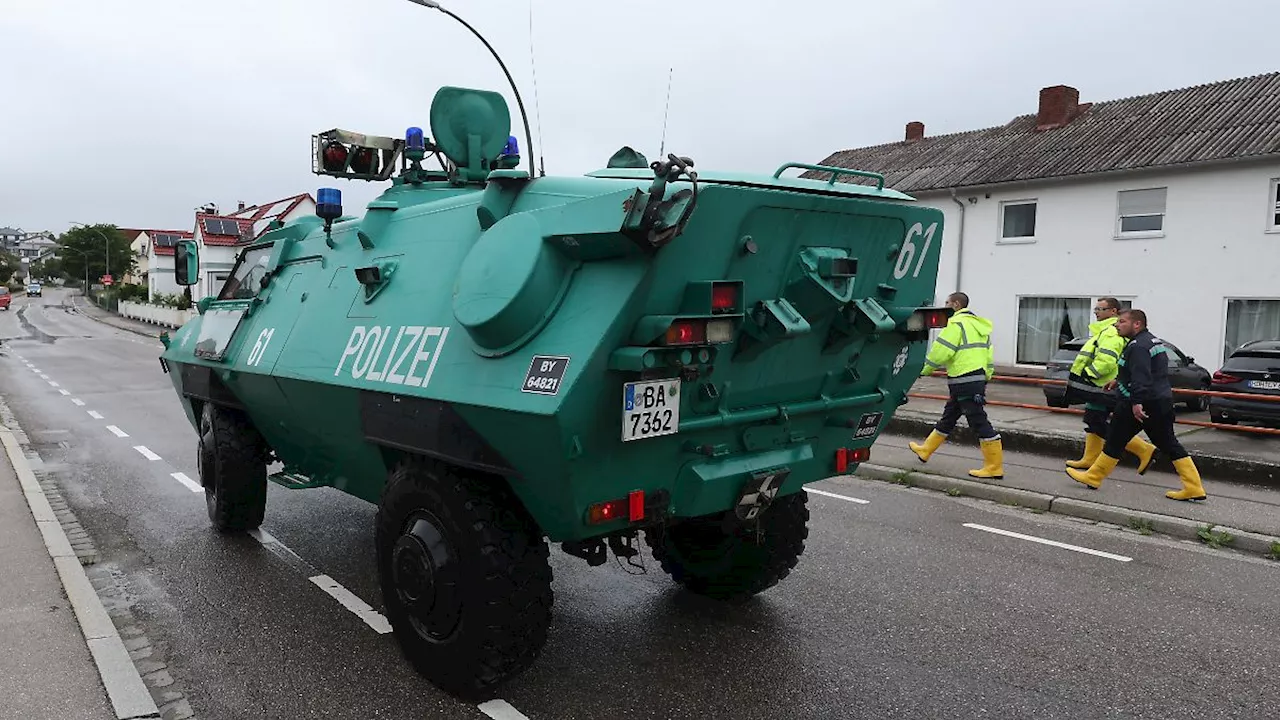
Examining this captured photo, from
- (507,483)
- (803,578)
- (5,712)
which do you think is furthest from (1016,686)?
(5,712)

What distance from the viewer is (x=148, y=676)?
4148mm

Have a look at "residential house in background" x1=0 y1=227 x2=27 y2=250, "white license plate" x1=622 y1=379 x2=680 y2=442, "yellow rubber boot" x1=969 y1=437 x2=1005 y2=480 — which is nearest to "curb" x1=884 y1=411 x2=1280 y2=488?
"yellow rubber boot" x1=969 y1=437 x2=1005 y2=480

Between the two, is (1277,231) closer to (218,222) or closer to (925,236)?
(925,236)

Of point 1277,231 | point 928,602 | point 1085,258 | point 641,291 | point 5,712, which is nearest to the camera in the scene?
point 641,291

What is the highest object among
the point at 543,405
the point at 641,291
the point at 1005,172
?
the point at 1005,172

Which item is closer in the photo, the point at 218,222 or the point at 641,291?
the point at 641,291

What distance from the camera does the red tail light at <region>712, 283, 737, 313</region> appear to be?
3333 millimetres

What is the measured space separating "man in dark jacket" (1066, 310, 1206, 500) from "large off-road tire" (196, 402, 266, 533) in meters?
6.94

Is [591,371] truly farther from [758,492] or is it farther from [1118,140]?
[1118,140]

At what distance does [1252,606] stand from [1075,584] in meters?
0.93

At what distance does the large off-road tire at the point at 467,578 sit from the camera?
12.1ft

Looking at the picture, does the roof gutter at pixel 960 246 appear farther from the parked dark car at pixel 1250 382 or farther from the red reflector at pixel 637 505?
the red reflector at pixel 637 505

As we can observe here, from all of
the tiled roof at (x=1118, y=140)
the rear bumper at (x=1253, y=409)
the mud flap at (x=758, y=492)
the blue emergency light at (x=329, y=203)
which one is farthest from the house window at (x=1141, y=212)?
the blue emergency light at (x=329, y=203)

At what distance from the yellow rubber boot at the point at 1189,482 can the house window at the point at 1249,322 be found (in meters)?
10.5
